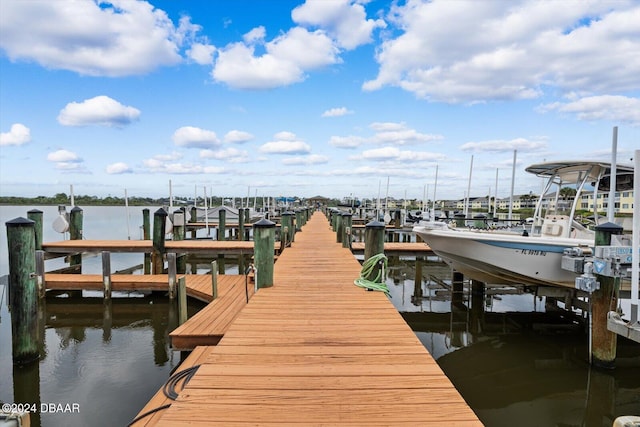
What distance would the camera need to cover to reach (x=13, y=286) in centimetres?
685

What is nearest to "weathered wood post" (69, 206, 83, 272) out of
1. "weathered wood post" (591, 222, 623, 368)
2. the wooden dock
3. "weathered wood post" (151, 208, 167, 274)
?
"weathered wood post" (151, 208, 167, 274)

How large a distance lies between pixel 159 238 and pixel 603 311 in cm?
1238

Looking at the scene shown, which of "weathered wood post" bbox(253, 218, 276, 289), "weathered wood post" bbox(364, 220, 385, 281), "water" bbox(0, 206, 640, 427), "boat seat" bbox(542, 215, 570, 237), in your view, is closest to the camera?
"water" bbox(0, 206, 640, 427)

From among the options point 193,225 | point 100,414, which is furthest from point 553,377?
point 193,225

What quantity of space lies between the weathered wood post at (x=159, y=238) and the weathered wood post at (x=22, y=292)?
19.0 feet

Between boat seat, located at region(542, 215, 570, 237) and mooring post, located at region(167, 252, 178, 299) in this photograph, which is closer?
boat seat, located at region(542, 215, 570, 237)

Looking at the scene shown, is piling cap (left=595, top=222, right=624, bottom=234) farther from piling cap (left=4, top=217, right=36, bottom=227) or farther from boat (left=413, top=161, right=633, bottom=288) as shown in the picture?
piling cap (left=4, top=217, right=36, bottom=227)

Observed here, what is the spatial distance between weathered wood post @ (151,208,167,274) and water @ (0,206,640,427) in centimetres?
145

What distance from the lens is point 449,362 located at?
7.93 meters

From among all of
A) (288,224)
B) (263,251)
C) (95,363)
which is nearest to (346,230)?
(288,224)

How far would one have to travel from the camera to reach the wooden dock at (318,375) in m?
2.56

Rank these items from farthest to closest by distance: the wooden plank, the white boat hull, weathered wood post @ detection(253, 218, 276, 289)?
the white boat hull < weathered wood post @ detection(253, 218, 276, 289) < the wooden plank

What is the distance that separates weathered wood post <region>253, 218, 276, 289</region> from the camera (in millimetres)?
6261

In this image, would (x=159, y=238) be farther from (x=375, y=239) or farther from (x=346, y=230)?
(x=375, y=239)
